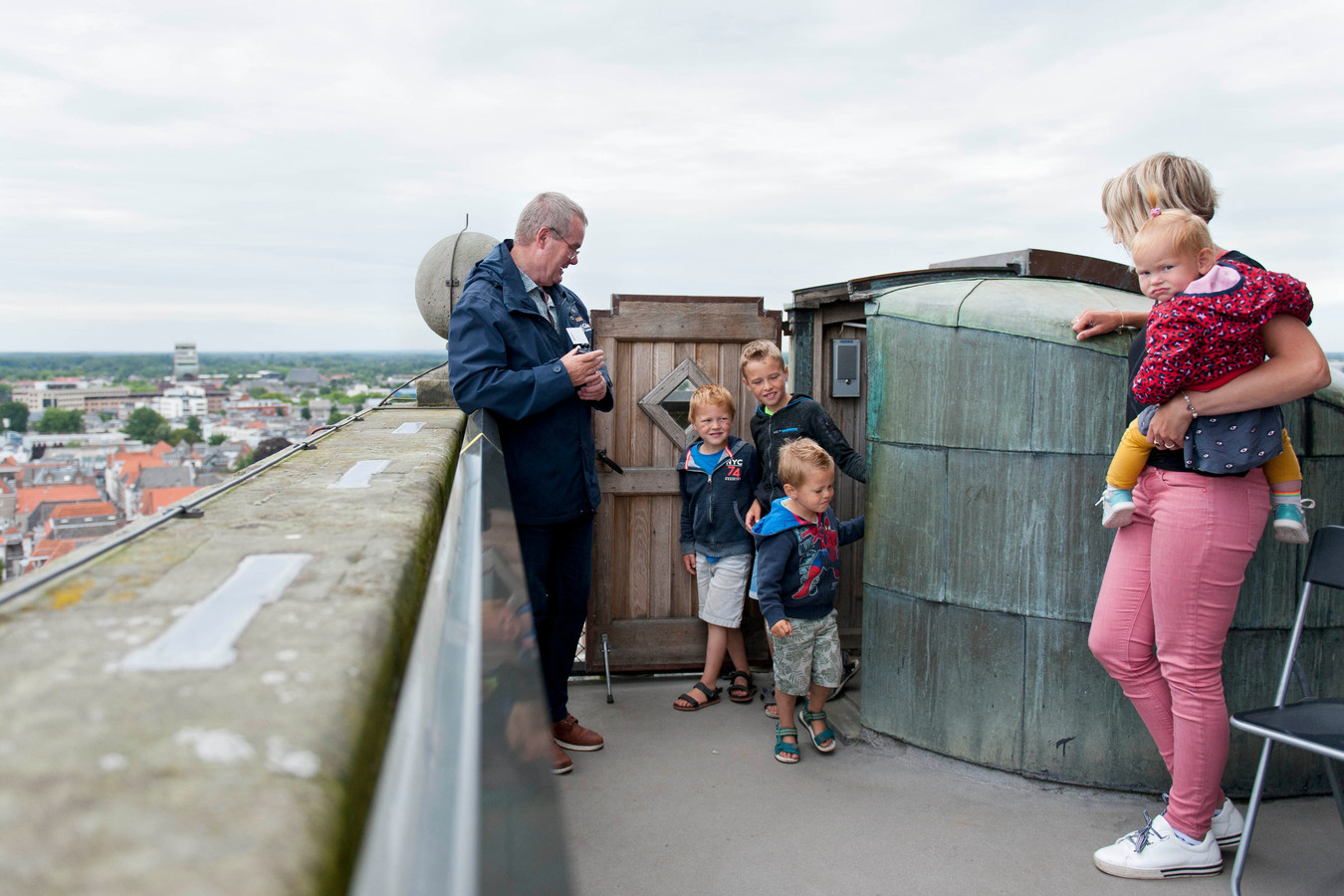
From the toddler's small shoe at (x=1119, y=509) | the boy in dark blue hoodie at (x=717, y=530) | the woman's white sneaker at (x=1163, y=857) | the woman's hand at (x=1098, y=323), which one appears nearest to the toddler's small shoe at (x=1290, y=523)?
the toddler's small shoe at (x=1119, y=509)

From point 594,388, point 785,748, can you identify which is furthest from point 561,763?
point 594,388

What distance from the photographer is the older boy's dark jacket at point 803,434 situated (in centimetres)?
384

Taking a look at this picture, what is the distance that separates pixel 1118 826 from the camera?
303 cm

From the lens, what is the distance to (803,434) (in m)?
3.89

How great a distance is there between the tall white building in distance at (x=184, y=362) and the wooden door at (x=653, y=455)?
9.93 meters

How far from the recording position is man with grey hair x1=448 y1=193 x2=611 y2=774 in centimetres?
302

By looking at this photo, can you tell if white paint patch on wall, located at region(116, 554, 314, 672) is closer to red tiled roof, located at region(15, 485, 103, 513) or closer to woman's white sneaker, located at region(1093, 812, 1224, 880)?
woman's white sneaker, located at region(1093, 812, 1224, 880)

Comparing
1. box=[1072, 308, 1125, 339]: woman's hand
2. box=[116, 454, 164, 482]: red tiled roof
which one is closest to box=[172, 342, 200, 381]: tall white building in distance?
box=[116, 454, 164, 482]: red tiled roof

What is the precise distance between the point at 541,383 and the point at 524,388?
2.3 inches

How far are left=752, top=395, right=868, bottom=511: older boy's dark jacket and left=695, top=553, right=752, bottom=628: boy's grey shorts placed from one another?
0.40 metres

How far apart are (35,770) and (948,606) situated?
3.28m

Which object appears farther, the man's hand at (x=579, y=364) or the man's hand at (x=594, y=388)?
the man's hand at (x=594, y=388)

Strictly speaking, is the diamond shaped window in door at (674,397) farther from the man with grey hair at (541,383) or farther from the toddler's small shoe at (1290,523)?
the toddler's small shoe at (1290,523)

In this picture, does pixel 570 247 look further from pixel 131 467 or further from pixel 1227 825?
pixel 131 467
